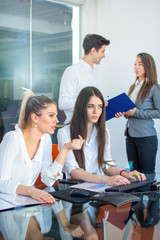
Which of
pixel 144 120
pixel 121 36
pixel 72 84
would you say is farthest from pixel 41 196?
pixel 121 36

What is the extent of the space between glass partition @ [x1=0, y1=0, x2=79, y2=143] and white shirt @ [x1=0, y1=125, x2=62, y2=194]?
2939 millimetres

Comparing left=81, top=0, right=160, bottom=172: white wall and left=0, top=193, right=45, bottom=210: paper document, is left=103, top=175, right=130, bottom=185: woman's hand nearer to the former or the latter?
left=0, top=193, right=45, bottom=210: paper document

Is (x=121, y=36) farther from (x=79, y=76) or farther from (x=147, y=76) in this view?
(x=79, y=76)

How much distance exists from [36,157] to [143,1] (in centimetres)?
344

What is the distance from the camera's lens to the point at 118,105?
300cm

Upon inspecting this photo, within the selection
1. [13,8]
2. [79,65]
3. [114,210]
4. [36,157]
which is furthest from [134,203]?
[13,8]

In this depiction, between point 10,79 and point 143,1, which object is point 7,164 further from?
point 143,1

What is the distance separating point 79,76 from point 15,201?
195 centimetres

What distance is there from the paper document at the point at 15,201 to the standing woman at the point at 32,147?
189mm

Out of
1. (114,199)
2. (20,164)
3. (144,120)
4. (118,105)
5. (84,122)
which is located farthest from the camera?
(144,120)

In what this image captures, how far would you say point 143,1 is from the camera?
15.1ft

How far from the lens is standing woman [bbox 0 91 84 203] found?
1.84m

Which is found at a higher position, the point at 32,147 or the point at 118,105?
the point at 118,105

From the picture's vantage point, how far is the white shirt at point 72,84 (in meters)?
3.16
